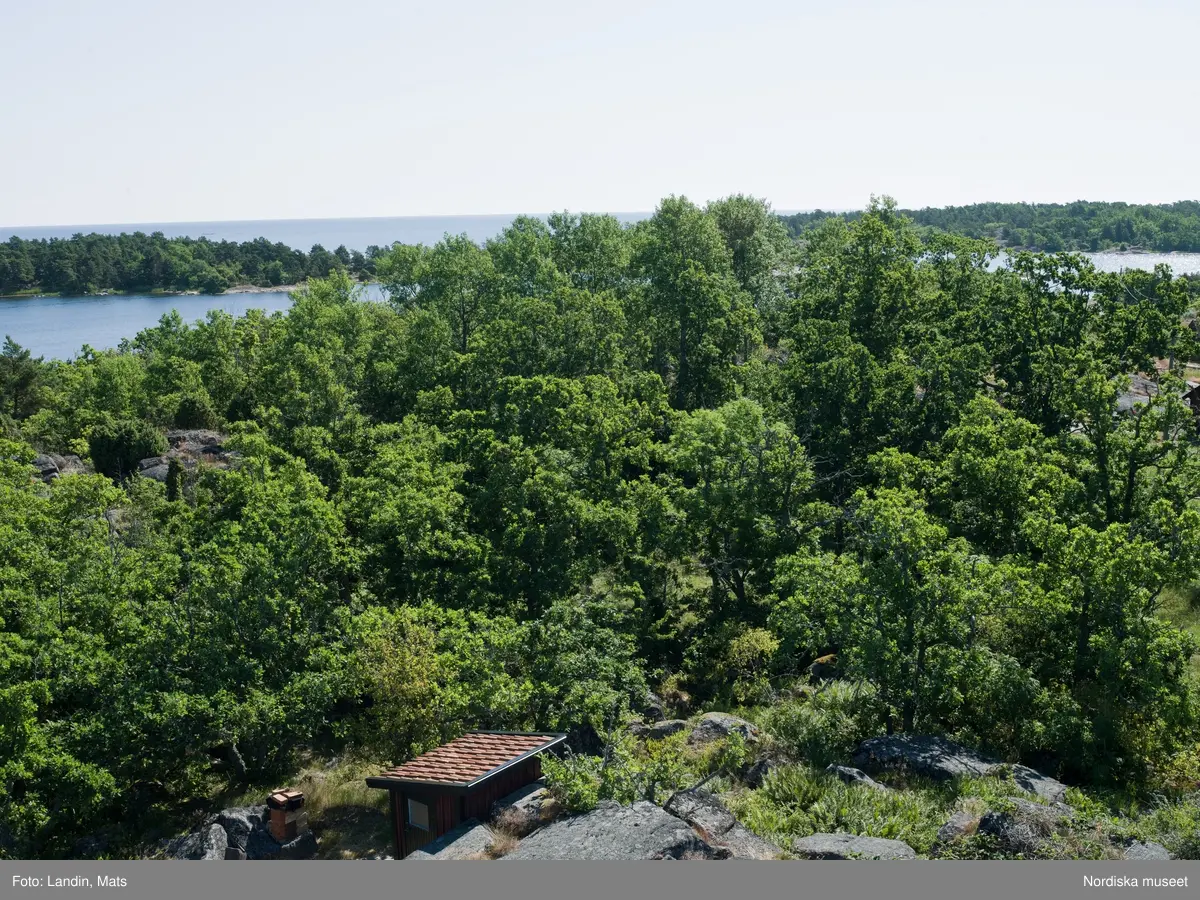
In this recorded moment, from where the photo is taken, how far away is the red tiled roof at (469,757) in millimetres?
20719

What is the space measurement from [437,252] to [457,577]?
34136mm

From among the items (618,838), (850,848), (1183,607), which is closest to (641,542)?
(850,848)

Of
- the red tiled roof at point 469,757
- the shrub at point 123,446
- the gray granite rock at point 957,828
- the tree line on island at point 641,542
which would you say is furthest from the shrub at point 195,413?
the gray granite rock at point 957,828

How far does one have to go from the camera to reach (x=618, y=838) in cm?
1772

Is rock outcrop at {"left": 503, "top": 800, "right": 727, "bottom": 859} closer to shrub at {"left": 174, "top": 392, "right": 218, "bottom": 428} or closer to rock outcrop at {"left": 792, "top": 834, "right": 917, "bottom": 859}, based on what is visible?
rock outcrop at {"left": 792, "top": 834, "right": 917, "bottom": 859}

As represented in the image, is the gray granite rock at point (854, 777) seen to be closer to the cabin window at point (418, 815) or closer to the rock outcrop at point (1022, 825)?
the rock outcrop at point (1022, 825)

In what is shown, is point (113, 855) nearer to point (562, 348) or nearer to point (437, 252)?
point (562, 348)

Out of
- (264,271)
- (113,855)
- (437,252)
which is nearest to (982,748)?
(113,855)

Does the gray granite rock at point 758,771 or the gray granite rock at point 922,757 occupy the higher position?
the gray granite rock at point 922,757

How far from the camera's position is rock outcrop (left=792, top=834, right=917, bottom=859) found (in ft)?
59.4

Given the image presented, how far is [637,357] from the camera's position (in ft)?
167

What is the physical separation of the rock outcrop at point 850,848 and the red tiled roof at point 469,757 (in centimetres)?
626

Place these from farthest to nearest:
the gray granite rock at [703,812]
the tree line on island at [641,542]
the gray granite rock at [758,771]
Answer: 1. the tree line on island at [641,542]
2. the gray granite rock at [758,771]
3. the gray granite rock at [703,812]

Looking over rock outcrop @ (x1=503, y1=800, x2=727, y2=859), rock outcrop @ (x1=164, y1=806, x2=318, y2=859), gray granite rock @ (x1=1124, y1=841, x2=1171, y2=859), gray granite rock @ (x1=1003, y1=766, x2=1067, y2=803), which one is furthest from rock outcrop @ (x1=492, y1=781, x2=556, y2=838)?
gray granite rock @ (x1=1124, y1=841, x2=1171, y2=859)
